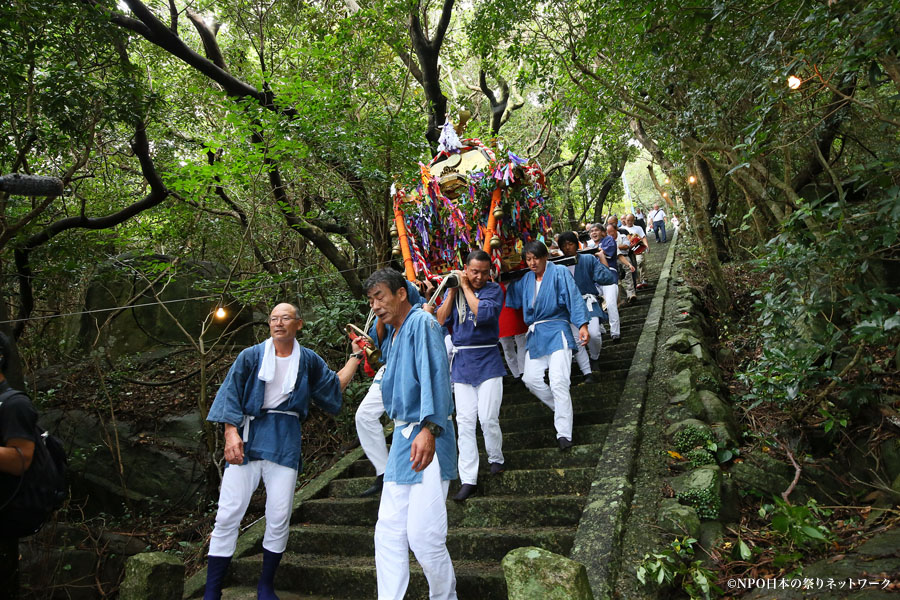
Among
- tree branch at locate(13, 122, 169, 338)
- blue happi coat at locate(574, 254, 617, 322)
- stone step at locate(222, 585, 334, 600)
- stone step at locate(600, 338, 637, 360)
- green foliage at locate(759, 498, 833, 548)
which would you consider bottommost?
stone step at locate(222, 585, 334, 600)

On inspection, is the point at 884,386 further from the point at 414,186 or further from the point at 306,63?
the point at 306,63

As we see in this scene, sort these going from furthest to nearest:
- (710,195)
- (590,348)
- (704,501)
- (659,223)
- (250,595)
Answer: (659,223) → (710,195) → (590,348) → (250,595) → (704,501)

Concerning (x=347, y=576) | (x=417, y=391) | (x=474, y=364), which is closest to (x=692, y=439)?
(x=474, y=364)

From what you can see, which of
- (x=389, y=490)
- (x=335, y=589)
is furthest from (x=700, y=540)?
(x=335, y=589)

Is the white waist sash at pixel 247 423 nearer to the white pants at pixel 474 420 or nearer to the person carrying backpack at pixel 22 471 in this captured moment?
the person carrying backpack at pixel 22 471

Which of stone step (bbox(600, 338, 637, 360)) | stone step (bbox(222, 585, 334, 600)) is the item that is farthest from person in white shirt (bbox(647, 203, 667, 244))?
stone step (bbox(222, 585, 334, 600))

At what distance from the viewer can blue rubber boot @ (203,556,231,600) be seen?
3287mm

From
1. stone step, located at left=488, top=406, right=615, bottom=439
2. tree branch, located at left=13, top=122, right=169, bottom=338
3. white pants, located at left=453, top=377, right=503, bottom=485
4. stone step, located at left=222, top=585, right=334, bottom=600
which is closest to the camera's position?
stone step, located at left=222, top=585, right=334, bottom=600

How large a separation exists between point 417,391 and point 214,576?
6.14ft

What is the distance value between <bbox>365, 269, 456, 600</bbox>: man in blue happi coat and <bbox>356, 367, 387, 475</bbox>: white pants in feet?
4.79

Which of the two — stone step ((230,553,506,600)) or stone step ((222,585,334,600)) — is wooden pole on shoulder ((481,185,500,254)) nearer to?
stone step ((230,553,506,600))

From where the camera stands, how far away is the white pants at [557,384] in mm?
4461

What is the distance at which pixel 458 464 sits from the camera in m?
4.34

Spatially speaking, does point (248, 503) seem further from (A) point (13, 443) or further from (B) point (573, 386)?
(B) point (573, 386)
